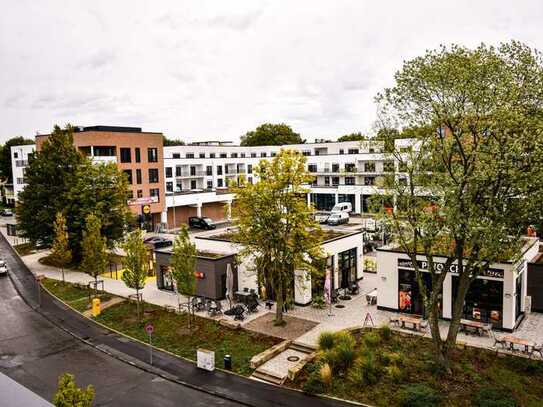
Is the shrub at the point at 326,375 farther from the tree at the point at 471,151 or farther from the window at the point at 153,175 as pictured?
the window at the point at 153,175

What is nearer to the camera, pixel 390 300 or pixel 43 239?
pixel 390 300

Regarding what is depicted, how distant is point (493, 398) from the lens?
15.1m

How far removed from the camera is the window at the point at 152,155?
5838 centimetres

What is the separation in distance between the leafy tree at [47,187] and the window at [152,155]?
17.0m

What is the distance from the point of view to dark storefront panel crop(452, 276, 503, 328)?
21.8 m

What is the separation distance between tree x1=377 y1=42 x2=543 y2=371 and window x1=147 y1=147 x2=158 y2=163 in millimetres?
44987

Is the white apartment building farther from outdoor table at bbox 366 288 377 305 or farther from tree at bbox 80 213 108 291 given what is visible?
outdoor table at bbox 366 288 377 305

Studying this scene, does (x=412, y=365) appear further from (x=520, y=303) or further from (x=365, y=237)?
(x=365, y=237)

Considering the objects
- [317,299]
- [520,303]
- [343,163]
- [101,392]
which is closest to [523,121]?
[520,303]

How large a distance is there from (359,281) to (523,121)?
1835 cm

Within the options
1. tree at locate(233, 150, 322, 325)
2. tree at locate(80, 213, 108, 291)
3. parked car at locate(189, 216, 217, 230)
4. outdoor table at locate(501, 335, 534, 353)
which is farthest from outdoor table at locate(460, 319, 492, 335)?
parked car at locate(189, 216, 217, 230)

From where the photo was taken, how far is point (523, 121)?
14.6 meters

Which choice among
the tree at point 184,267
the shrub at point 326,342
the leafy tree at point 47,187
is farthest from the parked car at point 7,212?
the shrub at point 326,342

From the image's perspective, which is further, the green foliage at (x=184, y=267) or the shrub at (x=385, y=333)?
the green foliage at (x=184, y=267)
